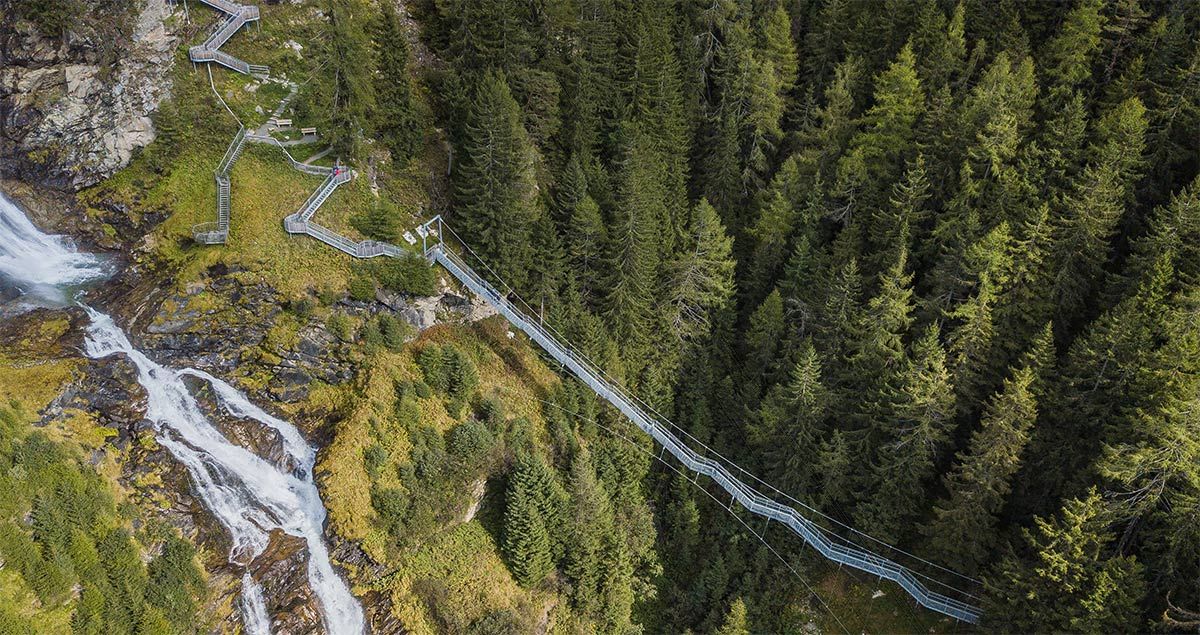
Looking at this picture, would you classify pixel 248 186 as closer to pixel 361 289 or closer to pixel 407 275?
pixel 361 289

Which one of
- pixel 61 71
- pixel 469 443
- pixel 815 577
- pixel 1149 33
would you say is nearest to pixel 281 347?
pixel 469 443

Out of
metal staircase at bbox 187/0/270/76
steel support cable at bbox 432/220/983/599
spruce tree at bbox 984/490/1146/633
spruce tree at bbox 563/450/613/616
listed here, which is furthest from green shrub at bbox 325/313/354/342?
spruce tree at bbox 984/490/1146/633

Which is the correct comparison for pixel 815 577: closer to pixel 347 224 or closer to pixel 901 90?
pixel 901 90

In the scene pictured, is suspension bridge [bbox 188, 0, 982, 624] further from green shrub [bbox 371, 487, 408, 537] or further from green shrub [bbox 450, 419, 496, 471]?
green shrub [bbox 371, 487, 408, 537]

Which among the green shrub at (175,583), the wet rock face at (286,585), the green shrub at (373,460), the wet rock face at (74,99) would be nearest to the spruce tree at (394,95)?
the wet rock face at (74,99)

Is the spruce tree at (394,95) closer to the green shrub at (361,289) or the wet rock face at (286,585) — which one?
the green shrub at (361,289)

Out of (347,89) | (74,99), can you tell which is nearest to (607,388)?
(347,89)
